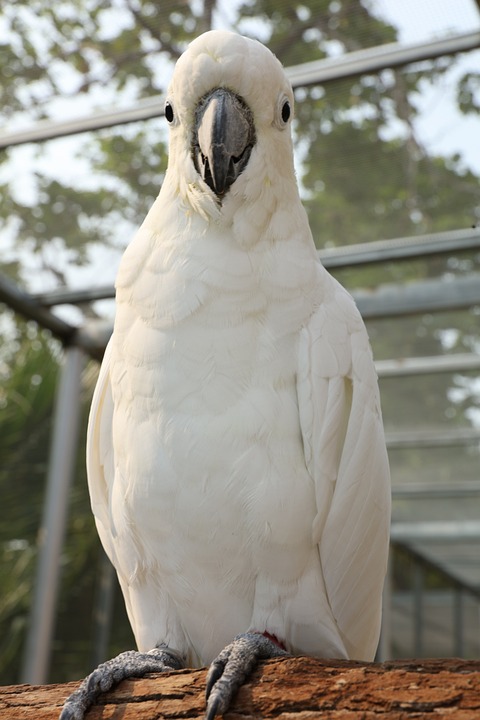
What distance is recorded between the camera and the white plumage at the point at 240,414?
190 cm

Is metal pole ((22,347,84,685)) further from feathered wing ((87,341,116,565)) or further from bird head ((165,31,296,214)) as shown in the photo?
bird head ((165,31,296,214))

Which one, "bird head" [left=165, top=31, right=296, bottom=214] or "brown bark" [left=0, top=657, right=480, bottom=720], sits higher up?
"bird head" [left=165, top=31, right=296, bottom=214]

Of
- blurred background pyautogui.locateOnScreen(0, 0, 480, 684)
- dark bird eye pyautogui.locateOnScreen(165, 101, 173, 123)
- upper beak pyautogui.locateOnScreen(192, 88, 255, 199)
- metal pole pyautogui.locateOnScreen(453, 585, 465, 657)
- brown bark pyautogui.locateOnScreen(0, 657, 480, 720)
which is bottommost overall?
brown bark pyautogui.locateOnScreen(0, 657, 480, 720)

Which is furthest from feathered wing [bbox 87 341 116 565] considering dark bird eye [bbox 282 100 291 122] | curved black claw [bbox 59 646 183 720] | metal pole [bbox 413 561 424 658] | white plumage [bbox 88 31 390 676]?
metal pole [bbox 413 561 424 658]

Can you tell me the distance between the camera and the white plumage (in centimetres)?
190

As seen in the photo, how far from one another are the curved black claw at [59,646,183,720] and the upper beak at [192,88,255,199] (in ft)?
3.77

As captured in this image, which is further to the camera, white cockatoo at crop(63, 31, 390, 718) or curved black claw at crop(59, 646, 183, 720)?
white cockatoo at crop(63, 31, 390, 718)

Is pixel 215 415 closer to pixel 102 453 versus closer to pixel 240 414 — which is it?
pixel 240 414

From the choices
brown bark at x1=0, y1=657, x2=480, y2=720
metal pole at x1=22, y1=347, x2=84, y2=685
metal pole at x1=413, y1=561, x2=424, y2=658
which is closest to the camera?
brown bark at x1=0, y1=657, x2=480, y2=720

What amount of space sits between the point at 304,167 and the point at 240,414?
6.83ft

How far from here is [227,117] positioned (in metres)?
1.89

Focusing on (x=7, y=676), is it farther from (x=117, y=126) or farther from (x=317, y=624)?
A: (x=317, y=624)

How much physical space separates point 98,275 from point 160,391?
2430 millimetres

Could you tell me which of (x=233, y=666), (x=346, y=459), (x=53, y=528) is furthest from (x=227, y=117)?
(x=53, y=528)
